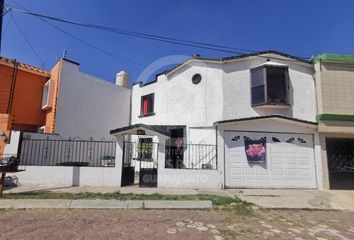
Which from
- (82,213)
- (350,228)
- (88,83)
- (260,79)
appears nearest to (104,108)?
(88,83)

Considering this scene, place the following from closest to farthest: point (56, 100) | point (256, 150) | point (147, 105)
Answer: point (256, 150), point (56, 100), point (147, 105)

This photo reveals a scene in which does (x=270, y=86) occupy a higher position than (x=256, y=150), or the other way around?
(x=270, y=86)

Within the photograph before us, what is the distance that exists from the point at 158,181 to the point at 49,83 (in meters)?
10.1

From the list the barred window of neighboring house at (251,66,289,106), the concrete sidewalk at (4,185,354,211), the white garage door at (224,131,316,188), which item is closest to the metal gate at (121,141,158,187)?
the concrete sidewalk at (4,185,354,211)

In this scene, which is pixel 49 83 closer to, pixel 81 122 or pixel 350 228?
pixel 81 122

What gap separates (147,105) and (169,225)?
518 inches

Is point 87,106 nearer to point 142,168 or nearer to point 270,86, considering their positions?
point 142,168

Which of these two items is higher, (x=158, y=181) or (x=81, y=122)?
(x=81, y=122)

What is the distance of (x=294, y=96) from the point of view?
14055 millimetres

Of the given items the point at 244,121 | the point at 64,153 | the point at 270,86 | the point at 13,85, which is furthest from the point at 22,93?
the point at 270,86

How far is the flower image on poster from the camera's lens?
41.9 ft

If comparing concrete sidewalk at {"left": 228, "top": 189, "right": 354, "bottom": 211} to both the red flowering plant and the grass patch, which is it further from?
the red flowering plant

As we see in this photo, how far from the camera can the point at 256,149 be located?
12.9 metres

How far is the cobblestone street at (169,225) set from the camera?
573cm
